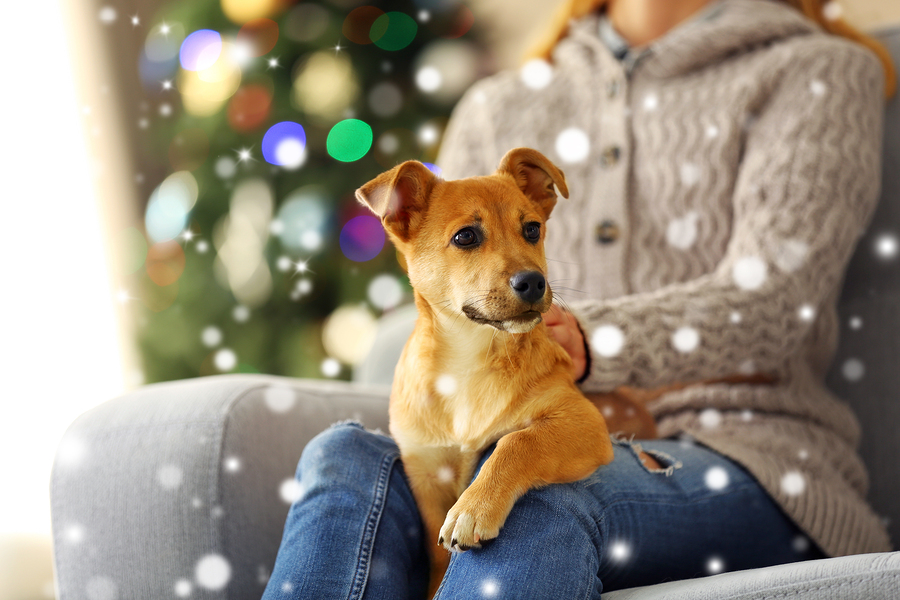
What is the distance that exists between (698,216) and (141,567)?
132 centimetres

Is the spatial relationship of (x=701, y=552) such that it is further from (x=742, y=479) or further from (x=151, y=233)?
(x=151, y=233)

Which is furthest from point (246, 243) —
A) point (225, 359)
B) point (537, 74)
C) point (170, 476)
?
point (170, 476)

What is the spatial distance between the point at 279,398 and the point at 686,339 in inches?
31.1

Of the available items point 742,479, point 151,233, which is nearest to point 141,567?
point 742,479

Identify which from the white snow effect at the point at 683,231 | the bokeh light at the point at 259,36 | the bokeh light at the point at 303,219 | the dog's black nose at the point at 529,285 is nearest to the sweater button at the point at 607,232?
the white snow effect at the point at 683,231

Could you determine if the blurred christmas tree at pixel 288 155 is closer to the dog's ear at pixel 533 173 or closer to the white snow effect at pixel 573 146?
the white snow effect at pixel 573 146

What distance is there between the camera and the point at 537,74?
1.79 m

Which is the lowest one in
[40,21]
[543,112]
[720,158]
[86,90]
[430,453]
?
[430,453]

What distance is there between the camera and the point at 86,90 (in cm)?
284

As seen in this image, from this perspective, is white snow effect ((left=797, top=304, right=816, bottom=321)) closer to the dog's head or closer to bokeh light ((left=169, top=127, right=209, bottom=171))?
the dog's head

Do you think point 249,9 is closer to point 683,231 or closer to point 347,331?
point 347,331

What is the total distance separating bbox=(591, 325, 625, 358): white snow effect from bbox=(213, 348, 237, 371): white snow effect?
176cm

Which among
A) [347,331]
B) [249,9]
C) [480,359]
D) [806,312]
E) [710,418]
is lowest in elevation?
[347,331]

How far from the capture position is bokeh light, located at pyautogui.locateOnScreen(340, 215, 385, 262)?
2.31m
